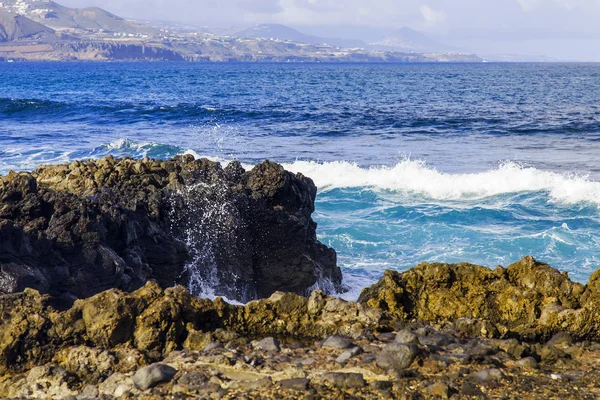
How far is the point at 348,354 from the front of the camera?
18.4ft

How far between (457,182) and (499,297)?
14.9 m

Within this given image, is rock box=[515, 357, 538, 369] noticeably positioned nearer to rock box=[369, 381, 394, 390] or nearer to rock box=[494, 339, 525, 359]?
rock box=[494, 339, 525, 359]

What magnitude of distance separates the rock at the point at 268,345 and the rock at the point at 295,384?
Result: 0.55m

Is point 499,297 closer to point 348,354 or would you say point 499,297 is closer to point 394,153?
point 348,354

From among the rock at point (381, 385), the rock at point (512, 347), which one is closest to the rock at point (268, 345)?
the rock at point (381, 385)

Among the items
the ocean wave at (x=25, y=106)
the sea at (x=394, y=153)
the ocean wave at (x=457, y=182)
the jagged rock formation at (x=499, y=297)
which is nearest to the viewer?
the jagged rock formation at (x=499, y=297)

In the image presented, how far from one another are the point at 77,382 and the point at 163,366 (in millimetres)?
658

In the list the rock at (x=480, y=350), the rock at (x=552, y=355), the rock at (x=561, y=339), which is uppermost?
the rock at (x=480, y=350)

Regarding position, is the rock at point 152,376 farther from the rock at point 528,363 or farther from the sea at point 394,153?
the sea at point 394,153

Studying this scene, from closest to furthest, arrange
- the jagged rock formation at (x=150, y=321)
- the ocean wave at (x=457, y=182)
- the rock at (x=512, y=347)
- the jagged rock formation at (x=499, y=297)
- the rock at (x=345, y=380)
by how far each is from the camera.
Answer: the rock at (x=345, y=380) → the rock at (x=512, y=347) → the jagged rock formation at (x=150, y=321) → the jagged rock formation at (x=499, y=297) → the ocean wave at (x=457, y=182)

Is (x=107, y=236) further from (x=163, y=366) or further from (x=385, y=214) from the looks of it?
(x=385, y=214)

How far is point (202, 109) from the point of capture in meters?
44.5

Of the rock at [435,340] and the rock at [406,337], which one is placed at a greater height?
the rock at [406,337]

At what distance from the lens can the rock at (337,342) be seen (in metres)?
5.81
